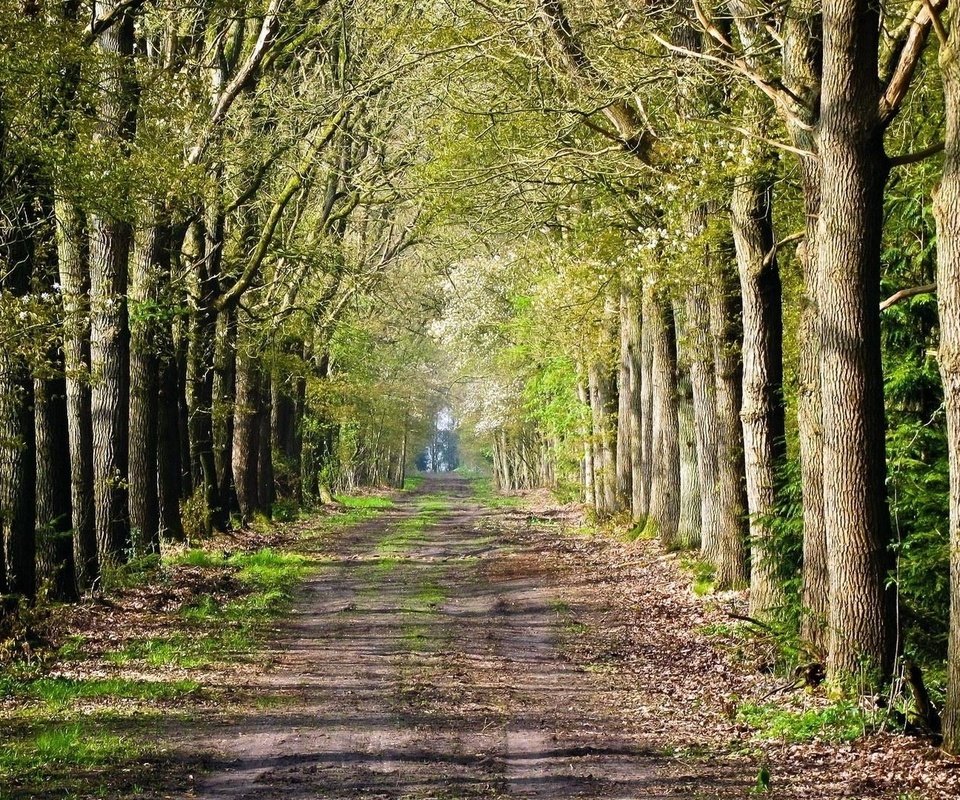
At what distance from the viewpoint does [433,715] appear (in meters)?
10.4

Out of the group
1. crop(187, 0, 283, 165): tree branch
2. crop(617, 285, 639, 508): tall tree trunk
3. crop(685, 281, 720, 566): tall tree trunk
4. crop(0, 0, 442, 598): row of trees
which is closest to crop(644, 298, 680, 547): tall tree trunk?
crop(617, 285, 639, 508): tall tree trunk

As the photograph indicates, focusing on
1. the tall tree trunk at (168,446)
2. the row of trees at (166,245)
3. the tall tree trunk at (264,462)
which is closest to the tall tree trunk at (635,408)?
the row of trees at (166,245)

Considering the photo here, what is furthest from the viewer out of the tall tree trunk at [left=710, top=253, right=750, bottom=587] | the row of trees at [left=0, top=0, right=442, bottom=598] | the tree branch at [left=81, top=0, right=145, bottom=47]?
the tall tree trunk at [left=710, top=253, right=750, bottom=587]

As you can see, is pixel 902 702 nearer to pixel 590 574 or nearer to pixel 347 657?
pixel 347 657

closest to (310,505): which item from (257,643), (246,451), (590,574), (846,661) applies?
(246,451)

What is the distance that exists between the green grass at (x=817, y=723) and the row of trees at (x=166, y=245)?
7671 mm

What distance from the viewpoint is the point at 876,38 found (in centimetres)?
1012

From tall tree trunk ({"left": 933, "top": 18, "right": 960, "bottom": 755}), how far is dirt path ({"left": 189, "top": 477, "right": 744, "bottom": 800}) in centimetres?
174

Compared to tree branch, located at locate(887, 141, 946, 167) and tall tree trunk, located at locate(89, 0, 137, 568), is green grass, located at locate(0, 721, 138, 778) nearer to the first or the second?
tree branch, located at locate(887, 141, 946, 167)

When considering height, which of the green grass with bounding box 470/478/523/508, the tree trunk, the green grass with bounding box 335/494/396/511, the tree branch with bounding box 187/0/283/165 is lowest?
the green grass with bounding box 470/478/523/508

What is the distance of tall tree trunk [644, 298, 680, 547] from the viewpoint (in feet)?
80.1

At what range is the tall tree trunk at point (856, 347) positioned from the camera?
996 centimetres

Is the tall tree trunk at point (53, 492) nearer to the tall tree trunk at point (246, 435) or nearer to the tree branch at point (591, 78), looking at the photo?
the tree branch at point (591, 78)

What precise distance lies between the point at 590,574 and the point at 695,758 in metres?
13.4
